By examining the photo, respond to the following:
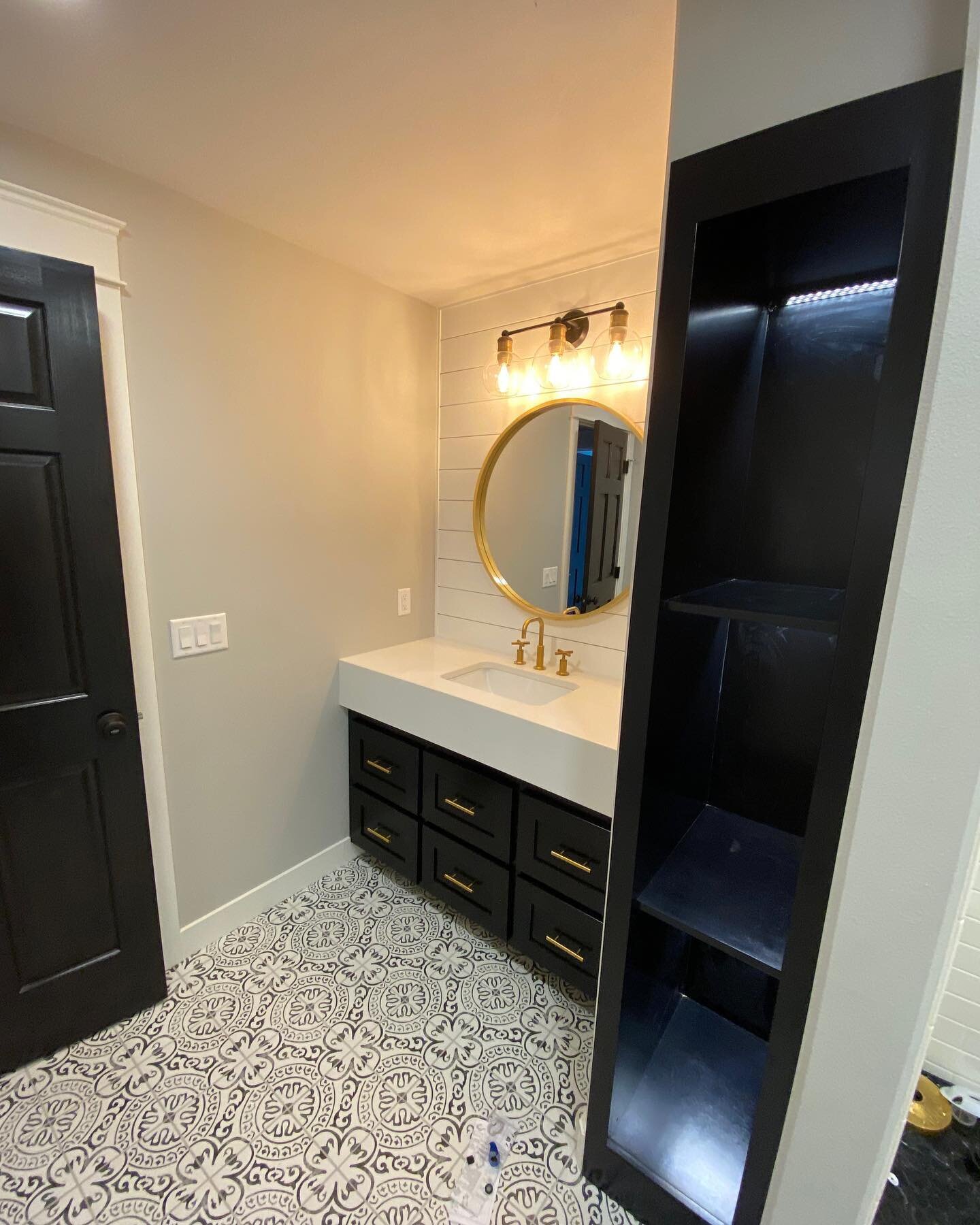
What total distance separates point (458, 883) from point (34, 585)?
1.56 metres

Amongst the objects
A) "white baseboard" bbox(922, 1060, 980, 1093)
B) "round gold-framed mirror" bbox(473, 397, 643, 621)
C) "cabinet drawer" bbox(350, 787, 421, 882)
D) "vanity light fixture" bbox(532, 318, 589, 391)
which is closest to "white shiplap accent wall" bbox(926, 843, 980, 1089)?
"white baseboard" bbox(922, 1060, 980, 1093)

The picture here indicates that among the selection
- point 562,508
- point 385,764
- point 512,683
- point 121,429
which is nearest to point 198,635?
point 121,429

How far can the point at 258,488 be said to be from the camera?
1.78 meters

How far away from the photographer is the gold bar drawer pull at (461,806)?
180 centimetres

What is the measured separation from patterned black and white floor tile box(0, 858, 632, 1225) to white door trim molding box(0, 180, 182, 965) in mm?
350

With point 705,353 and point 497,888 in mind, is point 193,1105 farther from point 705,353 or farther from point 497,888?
point 705,353

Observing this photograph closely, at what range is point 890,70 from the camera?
668mm

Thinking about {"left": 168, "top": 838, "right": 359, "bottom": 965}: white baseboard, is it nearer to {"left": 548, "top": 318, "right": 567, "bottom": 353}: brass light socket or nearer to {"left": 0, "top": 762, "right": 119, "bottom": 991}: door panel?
{"left": 0, "top": 762, "right": 119, "bottom": 991}: door panel

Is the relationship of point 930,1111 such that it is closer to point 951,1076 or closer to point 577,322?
point 951,1076

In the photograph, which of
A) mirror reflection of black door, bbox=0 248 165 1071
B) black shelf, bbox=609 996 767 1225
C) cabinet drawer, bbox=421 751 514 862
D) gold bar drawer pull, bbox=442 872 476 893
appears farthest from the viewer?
gold bar drawer pull, bbox=442 872 476 893

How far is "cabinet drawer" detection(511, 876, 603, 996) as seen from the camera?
158 cm

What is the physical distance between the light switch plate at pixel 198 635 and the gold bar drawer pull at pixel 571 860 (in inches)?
49.7

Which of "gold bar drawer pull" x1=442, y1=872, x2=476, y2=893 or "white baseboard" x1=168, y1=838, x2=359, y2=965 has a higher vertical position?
"gold bar drawer pull" x1=442, y1=872, x2=476, y2=893

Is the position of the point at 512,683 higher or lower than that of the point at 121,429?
lower
